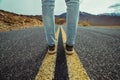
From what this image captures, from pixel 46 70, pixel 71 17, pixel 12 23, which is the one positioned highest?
pixel 71 17

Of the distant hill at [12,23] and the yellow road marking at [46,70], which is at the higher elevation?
the yellow road marking at [46,70]


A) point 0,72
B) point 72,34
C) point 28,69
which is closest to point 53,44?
point 72,34

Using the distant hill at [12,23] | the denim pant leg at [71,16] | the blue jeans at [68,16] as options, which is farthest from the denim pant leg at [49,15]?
the distant hill at [12,23]

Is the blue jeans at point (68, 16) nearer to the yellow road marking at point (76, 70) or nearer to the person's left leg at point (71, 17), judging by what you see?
the person's left leg at point (71, 17)

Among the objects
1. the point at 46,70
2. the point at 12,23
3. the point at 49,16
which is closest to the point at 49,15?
the point at 49,16

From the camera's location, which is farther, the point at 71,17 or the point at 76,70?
the point at 71,17

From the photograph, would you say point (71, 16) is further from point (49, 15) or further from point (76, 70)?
point (76, 70)

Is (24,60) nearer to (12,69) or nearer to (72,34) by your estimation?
(12,69)

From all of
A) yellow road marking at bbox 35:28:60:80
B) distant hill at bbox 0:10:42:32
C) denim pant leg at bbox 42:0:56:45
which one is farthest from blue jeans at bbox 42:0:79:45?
distant hill at bbox 0:10:42:32

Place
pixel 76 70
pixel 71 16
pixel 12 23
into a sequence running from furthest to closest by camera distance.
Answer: pixel 12 23, pixel 71 16, pixel 76 70

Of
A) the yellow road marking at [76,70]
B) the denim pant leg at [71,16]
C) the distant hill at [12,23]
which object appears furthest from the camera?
the distant hill at [12,23]

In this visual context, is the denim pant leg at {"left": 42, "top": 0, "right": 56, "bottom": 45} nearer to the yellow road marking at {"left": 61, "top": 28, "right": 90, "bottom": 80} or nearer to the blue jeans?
the blue jeans

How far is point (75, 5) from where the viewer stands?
246 centimetres

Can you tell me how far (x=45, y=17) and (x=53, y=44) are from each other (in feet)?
1.47
